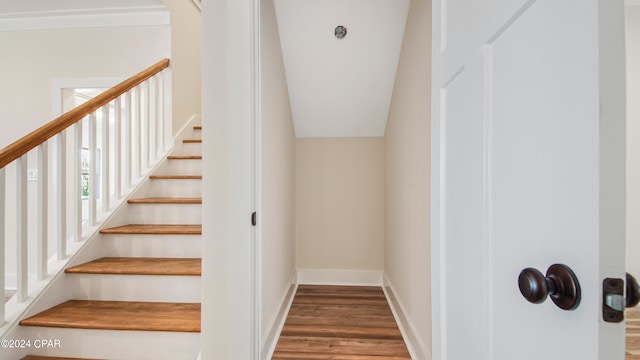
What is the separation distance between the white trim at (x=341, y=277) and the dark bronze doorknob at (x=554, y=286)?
2640 millimetres

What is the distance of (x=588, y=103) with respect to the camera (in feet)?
1.17

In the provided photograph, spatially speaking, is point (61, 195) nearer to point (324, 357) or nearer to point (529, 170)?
point (324, 357)

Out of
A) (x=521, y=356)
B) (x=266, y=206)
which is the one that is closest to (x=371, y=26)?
(x=266, y=206)

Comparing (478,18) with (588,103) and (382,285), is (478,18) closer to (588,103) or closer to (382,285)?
(588,103)

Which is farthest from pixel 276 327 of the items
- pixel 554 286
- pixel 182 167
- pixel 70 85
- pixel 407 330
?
→ pixel 70 85

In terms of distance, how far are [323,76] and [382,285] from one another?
6.98 feet

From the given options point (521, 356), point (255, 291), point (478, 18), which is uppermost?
point (478, 18)

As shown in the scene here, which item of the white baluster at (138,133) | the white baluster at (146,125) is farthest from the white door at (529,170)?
the white baluster at (146,125)

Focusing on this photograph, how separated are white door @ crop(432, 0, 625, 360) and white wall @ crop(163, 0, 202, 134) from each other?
9.97 feet

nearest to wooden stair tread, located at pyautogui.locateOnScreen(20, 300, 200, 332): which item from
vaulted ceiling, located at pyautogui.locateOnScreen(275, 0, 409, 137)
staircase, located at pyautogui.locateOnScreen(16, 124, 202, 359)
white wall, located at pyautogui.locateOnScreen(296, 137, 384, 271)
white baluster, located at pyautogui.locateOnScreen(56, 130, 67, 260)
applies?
staircase, located at pyautogui.locateOnScreen(16, 124, 202, 359)

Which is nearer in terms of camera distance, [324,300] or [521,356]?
[521,356]

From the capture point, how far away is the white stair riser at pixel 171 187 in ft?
8.16

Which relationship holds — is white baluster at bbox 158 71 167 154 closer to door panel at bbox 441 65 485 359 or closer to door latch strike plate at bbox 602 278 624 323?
door panel at bbox 441 65 485 359

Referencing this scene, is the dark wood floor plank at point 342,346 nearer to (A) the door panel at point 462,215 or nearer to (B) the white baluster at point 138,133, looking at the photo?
(A) the door panel at point 462,215
